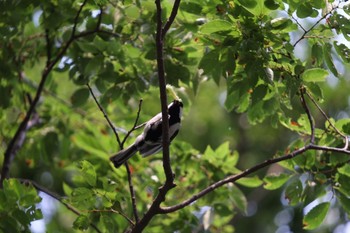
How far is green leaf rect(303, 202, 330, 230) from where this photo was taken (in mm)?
3775

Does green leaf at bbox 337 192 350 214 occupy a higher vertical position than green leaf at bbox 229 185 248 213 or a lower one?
higher

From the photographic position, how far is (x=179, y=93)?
4750 mm

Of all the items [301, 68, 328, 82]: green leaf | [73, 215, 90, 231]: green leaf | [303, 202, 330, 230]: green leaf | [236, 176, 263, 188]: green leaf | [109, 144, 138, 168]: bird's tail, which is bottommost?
[236, 176, 263, 188]: green leaf

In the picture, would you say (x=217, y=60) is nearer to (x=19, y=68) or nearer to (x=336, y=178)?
(x=336, y=178)

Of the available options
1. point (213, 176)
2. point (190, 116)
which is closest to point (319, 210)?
point (213, 176)

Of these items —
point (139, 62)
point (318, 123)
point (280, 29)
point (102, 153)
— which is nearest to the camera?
point (280, 29)

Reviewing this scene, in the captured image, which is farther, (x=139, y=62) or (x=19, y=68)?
(x=19, y=68)

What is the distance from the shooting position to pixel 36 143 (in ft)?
17.9

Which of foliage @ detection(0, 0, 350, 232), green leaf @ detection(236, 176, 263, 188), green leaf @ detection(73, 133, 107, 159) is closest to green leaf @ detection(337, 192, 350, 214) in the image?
foliage @ detection(0, 0, 350, 232)

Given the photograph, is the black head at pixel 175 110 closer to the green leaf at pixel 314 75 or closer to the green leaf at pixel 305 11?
the green leaf at pixel 314 75

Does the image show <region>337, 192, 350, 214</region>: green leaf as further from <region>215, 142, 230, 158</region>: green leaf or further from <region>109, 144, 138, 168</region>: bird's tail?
<region>109, 144, 138, 168</region>: bird's tail

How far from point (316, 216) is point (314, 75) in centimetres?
91

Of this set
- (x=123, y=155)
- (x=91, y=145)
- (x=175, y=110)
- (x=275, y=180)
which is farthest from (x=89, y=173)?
(x=91, y=145)

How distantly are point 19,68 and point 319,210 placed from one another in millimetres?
2689
